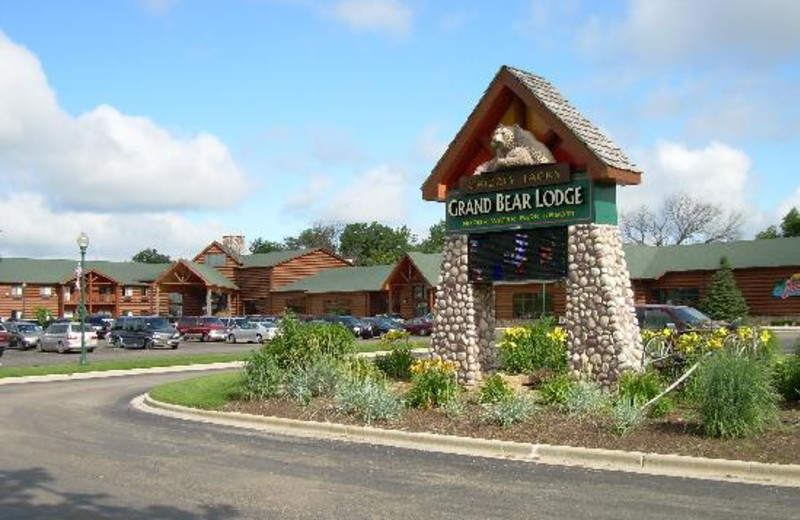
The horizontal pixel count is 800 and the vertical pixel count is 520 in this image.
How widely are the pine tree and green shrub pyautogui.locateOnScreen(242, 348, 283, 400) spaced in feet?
116

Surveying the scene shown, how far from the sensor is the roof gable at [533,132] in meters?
15.8

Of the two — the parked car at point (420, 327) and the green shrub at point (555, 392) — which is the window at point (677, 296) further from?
the green shrub at point (555, 392)

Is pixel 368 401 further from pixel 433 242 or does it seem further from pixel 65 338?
pixel 433 242

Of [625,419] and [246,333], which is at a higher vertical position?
[246,333]

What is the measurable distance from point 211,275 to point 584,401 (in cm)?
6243

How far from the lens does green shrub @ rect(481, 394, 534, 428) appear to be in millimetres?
12469

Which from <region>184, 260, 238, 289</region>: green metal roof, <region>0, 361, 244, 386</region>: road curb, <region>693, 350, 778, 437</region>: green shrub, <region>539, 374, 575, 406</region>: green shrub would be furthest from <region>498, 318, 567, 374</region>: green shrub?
<region>184, 260, 238, 289</region>: green metal roof

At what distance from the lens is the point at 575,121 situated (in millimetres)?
16562

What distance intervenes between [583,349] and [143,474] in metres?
8.13

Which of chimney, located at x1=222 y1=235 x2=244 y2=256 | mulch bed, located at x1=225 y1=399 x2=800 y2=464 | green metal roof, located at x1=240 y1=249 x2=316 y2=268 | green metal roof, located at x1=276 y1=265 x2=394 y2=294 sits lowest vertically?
mulch bed, located at x1=225 y1=399 x2=800 y2=464

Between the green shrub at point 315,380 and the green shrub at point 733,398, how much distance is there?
6913mm

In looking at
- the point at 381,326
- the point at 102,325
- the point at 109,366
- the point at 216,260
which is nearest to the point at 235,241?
the point at 216,260

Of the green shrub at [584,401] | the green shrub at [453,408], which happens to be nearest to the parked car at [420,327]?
the green shrub at [453,408]

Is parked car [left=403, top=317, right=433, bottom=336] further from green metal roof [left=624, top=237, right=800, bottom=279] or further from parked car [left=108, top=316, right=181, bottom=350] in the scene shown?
parked car [left=108, top=316, right=181, bottom=350]
